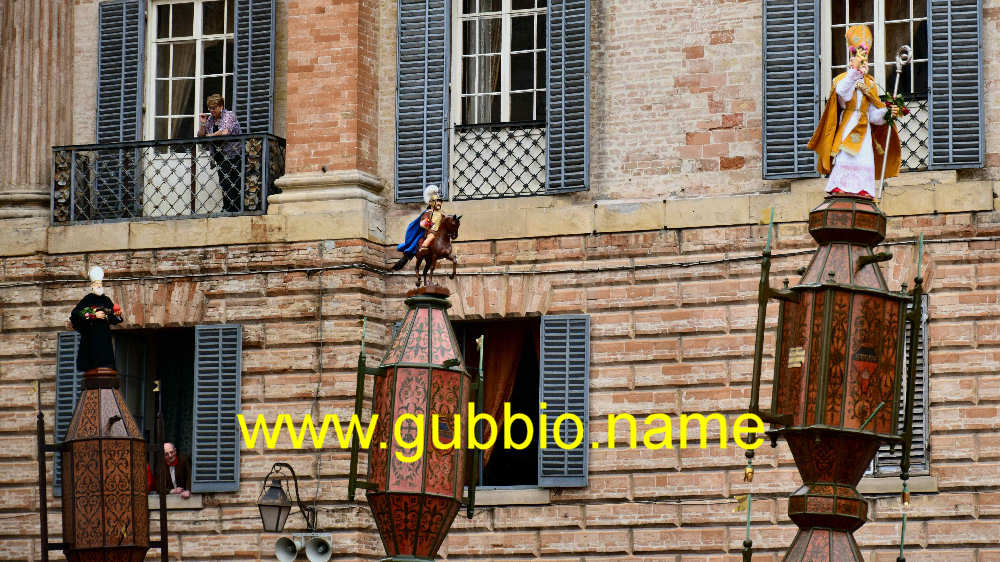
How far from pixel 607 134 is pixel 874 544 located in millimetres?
5067

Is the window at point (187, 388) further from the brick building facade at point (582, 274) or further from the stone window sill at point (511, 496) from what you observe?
the stone window sill at point (511, 496)

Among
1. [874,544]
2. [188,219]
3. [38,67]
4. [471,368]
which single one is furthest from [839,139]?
[38,67]

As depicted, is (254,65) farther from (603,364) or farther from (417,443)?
(417,443)

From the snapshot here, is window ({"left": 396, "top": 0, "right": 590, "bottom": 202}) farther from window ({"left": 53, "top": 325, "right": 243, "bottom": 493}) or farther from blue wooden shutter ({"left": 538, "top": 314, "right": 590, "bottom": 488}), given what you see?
window ({"left": 53, "top": 325, "right": 243, "bottom": 493})

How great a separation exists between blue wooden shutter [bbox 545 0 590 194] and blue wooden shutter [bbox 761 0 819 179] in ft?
6.19

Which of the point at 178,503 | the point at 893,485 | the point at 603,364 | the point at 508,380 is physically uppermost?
the point at 603,364

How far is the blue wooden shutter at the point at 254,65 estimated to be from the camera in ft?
83.4

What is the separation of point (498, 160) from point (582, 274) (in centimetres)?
161

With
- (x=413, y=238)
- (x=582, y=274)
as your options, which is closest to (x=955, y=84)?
(x=582, y=274)

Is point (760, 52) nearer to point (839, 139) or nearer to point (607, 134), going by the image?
point (607, 134)

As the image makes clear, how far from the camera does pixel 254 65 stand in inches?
1005

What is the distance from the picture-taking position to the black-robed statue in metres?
21.2

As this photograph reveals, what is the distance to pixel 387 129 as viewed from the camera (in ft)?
82.7

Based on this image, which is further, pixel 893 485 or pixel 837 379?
pixel 893 485
